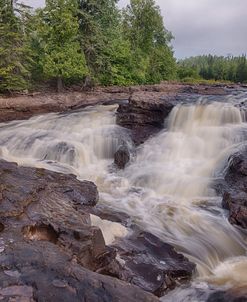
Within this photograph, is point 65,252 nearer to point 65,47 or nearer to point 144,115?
point 144,115

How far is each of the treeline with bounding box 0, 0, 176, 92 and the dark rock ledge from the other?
1448 cm

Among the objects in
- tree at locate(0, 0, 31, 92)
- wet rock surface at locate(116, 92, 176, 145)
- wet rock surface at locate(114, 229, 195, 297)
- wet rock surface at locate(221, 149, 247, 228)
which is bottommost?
wet rock surface at locate(114, 229, 195, 297)

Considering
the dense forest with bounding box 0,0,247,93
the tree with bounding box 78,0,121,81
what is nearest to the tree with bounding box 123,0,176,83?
the dense forest with bounding box 0,0,247,93

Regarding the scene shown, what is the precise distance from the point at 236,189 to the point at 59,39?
1685 cm

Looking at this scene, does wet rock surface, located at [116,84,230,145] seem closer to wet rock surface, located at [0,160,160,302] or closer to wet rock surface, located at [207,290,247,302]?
wet rock surface, located at [0,160,160,302]

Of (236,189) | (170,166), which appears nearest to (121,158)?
(170,166)

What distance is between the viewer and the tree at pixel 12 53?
21642 millimetres

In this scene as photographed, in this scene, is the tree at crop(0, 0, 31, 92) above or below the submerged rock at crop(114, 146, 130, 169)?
above

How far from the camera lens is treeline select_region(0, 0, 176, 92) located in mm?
22266

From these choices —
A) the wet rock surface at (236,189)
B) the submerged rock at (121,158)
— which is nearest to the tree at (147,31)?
the submerged rock at (121,158)

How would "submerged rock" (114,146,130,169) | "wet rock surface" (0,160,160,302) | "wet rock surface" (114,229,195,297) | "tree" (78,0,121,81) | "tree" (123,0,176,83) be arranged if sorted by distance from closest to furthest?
"wet rock surface" (0,160,160,302), "wet rock surface" (114,229,195,297), "submerged rock" (114,146,130,169), "tree" (78,0,121,81), "tree" (123,0,176,83)

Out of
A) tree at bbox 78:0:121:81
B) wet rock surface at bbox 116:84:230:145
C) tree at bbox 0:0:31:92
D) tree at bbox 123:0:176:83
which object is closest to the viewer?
wet rock surface at bbox 116:84:230:145

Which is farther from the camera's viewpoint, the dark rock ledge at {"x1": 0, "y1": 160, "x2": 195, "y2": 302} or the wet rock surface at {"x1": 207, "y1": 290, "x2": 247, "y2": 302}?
the wet rock surface at {"x1": 207, "y1": 290, "x2": 247, "y2": 302}

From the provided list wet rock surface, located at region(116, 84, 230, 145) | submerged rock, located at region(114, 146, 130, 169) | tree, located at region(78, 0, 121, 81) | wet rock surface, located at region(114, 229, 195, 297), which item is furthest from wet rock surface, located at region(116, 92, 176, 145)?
tree, located at region(78, 0, 121, 81)
